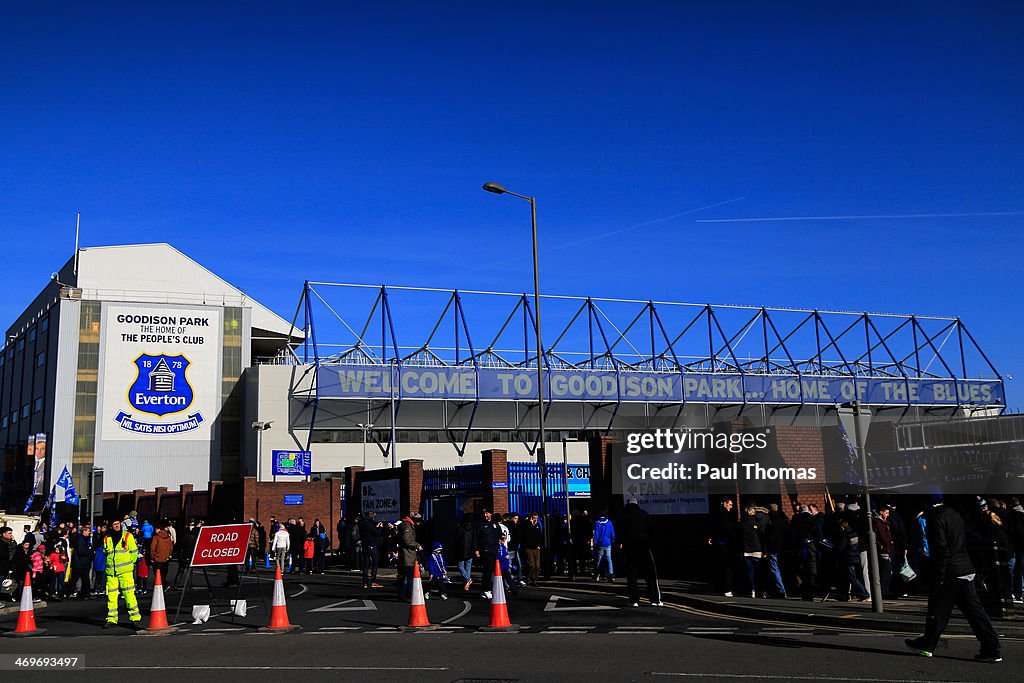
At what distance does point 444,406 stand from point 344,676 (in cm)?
5108

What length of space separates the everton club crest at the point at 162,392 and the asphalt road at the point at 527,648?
55.2 meters

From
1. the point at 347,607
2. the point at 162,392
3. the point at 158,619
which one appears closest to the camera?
the point at 158,619

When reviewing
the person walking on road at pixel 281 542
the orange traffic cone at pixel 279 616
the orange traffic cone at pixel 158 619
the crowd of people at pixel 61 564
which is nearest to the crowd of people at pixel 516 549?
the orange traffic cone at pixel 279 616

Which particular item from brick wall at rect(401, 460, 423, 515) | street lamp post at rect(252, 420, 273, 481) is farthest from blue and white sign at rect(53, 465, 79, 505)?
street lamp post at rect(252, 420, 273, 481)

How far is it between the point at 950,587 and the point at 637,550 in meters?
6.42

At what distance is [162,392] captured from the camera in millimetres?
70625

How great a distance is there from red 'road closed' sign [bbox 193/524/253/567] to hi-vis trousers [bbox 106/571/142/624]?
103 cm

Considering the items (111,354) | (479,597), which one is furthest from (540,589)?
(111,354)

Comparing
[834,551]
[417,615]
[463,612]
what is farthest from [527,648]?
[834,551]

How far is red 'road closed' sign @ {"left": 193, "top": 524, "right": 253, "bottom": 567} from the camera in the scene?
15.6 meters

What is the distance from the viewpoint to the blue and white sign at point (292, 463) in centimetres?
5781

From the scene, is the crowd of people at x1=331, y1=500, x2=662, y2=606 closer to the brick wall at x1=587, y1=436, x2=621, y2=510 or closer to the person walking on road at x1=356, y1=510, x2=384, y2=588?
the person walking on road at x1=356, y1=510, x2=384, y2=588

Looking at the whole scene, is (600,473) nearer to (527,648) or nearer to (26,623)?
(527,648)

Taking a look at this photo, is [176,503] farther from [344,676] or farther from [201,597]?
[344,676]
